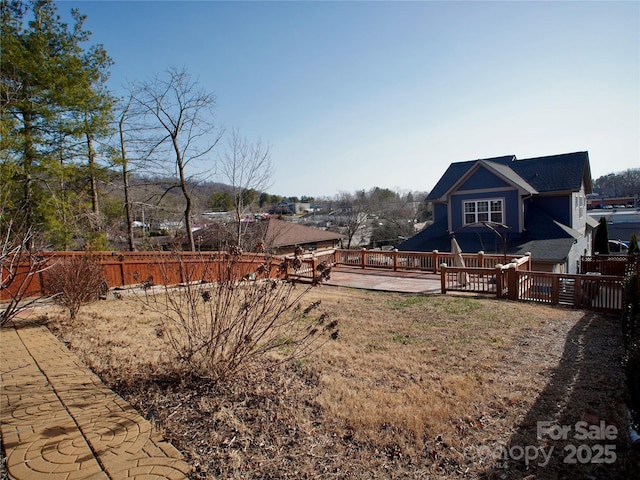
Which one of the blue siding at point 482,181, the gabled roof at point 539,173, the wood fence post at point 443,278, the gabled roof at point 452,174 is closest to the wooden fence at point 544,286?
the wood fence post at point 443,278

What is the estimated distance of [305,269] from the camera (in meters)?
14.2

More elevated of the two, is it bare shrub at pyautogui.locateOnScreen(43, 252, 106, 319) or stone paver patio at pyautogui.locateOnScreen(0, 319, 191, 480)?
bare shrub at pyautogui.locateOnScreen(43, 252, 106, 319)

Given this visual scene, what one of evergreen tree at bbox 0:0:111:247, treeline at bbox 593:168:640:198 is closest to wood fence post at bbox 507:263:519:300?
evergreen tree at bbox 0:0:111:247

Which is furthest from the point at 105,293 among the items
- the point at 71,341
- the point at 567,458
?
the point at 567,458

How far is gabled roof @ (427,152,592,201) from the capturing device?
17453 mm

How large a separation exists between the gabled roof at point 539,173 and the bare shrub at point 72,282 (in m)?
16.7

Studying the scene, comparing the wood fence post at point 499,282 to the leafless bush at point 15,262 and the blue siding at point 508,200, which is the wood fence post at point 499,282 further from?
the leafless bush at point 15,262

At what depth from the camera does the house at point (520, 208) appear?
16484 millimetres

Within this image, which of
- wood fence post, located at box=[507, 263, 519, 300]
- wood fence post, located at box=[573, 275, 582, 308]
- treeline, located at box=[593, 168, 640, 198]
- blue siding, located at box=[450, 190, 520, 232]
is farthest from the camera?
treeline, located at box=[593, 168, 640, 198]

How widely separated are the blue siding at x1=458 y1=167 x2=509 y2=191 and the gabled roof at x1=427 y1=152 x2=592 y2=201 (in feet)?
1.15

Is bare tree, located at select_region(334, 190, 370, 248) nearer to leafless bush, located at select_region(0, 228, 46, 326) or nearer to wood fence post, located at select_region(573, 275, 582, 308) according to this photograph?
wood fence post, located at select_region(573, 275, 582, 308)

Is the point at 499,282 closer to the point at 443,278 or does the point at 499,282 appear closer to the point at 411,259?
the point at 443,278

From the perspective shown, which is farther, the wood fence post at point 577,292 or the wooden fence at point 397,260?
the wooden fence at point 397,260

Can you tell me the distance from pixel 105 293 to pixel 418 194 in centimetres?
7290
